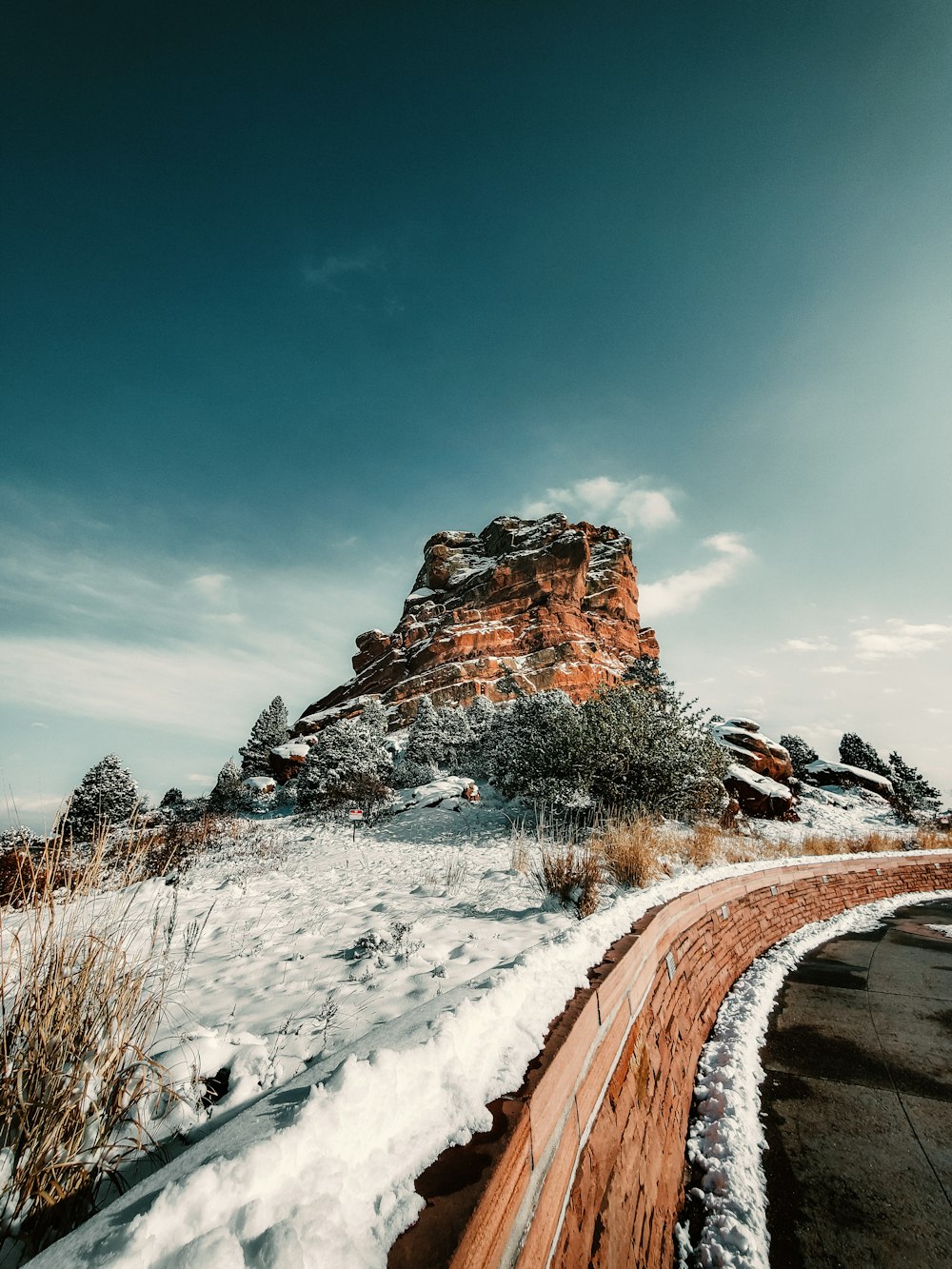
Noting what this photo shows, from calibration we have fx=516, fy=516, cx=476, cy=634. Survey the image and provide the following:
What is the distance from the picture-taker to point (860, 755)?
107 feet

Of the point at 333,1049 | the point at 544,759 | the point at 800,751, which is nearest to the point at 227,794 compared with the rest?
the point at 544,759

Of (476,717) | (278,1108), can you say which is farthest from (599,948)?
(476,717)

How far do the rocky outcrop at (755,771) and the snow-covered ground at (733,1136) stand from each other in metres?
11.8

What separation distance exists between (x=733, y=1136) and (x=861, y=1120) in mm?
760

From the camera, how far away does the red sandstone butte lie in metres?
69.9

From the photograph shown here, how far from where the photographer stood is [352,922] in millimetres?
4266

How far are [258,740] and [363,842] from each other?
35.0 metres

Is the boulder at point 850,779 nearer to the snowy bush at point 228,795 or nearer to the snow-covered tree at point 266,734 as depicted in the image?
the snowy bush at point 228,795

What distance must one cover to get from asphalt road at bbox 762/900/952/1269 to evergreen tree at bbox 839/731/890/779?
110 ft

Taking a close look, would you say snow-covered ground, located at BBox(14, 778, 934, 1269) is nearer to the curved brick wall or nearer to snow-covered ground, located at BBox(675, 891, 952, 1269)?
the curved brick wall

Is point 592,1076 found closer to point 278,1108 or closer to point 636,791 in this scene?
point 278,1108

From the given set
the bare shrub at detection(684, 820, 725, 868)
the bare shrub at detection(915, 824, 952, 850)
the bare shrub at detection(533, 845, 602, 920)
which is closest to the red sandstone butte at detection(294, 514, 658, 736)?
the bare shrub at detection(915, 824, 952, 850)

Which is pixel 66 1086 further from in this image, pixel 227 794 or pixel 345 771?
pixel 227 794

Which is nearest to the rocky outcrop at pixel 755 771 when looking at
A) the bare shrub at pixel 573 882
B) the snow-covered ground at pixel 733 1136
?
the snow-covered ground at pixel 733 1136
